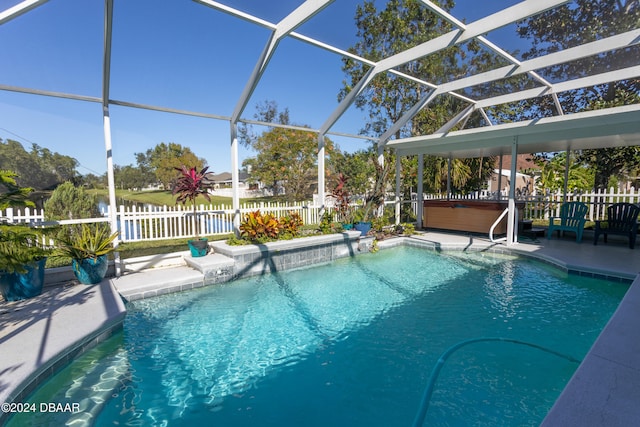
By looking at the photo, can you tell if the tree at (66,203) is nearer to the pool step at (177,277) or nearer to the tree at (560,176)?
the pool step at (177,277)

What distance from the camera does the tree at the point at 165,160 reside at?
39.3 metres

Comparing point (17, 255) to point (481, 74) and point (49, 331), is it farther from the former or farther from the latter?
point (481, 74)

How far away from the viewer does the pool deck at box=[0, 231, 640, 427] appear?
177cm

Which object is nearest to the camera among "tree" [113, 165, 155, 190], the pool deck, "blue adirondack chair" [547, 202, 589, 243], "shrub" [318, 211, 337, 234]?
the pool deck

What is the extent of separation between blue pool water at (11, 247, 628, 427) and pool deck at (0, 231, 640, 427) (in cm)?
22

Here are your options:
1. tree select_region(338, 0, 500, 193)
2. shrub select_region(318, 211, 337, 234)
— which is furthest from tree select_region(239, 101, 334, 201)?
shrub select_region(318, 211, 337, 234)

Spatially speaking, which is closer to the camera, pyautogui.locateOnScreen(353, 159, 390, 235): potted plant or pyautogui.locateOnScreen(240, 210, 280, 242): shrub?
pyautogui.locateOnScreen(240, 210, 280, 242): shrub

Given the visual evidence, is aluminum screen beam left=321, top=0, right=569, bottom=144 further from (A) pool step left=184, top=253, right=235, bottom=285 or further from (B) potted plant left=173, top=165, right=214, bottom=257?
(A) pool step left=184, top=253, right=235, bottom=285

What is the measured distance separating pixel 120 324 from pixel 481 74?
334 inches

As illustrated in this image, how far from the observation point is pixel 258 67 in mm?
5664

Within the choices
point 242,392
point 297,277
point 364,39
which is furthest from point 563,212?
point 364,39

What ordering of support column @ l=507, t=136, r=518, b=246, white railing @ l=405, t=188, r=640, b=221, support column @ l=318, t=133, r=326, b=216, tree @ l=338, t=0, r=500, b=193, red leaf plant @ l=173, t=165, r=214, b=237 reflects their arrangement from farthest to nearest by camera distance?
tree @ l=338, t=0, r=500, b=193
white railing @ l=405, t=188, r=640, b=221
support column @ l=318, t=133, r=326, b=216
support column @ l=507, t=136, r=518, b=246
red leaf plant @ l=173, t=165, r=214, b=237

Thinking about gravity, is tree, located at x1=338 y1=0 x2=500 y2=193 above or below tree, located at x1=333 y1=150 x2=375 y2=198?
above

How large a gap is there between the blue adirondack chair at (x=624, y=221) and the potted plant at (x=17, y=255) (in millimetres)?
11098
